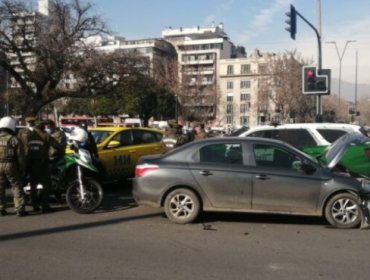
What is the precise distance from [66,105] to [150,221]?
84589 millimetres

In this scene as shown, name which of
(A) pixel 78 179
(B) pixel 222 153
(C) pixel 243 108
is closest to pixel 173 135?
(A) pixel 78 179

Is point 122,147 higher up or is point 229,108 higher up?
point 229,108

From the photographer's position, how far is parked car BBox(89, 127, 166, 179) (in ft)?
44.9

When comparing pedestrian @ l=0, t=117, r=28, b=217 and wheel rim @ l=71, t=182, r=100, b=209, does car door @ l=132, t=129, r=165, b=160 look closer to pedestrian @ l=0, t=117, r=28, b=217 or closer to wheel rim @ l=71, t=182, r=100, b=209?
wheel rim @ l=71, t=182, r=100, b=209

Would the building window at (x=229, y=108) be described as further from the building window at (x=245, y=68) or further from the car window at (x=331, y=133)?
the car window at (x=331, y=133)

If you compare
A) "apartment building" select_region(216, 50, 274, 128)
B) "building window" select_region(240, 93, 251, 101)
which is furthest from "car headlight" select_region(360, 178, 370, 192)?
"building window" select_region(240, 93, 251, 101)

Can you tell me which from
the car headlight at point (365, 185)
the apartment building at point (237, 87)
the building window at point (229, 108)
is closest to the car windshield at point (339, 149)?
the car headlight at point (365, 185)

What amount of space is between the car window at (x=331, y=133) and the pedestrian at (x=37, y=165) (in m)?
6.44

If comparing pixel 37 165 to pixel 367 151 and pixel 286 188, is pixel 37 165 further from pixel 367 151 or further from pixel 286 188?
pixel 367 151

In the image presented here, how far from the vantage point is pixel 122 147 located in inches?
557

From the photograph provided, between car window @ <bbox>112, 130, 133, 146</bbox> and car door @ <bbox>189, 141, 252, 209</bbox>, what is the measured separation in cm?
487

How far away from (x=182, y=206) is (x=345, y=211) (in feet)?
8.76

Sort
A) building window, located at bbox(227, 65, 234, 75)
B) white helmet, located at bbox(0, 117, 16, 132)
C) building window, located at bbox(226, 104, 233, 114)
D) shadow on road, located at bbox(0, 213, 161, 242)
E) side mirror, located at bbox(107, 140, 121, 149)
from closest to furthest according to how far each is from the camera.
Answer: shadow on road, located at bbox(0, 213, 161, 242), white helmet, located at bbox(0, 117, 16, 132), side mirror, located at bbox(107, 140, 121, 149), building window, located at bbox(226, 104, 233, 114), building window, located at bbox(227, 65, 234, 75)

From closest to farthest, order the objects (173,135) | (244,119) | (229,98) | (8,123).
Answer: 1. (8,123)
2. (173,135)
3. (244,119)
4. (229,98)
